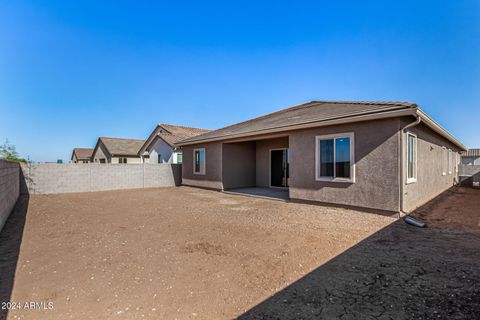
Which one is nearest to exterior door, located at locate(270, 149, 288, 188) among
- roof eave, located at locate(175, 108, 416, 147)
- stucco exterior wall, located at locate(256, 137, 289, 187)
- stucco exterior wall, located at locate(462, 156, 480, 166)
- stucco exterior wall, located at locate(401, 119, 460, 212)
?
stucco exterior wall, located at locate(256, 137, 289, 187)

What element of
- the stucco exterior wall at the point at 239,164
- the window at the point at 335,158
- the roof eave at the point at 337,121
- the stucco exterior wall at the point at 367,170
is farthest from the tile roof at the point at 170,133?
the window at the point at 335,158

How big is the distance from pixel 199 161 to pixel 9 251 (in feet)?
34.5

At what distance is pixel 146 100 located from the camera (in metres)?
18.7

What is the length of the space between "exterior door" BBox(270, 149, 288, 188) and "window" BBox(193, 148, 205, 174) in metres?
4.13

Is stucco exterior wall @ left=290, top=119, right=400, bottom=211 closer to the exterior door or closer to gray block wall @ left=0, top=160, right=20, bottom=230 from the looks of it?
the exterior door

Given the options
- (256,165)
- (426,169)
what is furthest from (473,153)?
(256,165)

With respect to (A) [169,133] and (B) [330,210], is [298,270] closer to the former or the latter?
(B) [330,210]

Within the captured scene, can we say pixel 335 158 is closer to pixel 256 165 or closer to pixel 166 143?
pixel 256 165

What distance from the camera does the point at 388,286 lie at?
2.85 metres

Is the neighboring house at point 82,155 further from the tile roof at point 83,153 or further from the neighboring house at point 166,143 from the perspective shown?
the neighboring house at point 166,143

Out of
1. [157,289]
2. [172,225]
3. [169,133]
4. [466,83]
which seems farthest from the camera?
[169,133]

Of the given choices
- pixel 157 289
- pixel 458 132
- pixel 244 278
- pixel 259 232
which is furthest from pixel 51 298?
pixel 458 132

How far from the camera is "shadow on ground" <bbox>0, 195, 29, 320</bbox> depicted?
9.03 ft

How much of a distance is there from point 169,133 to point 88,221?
17175 mm
